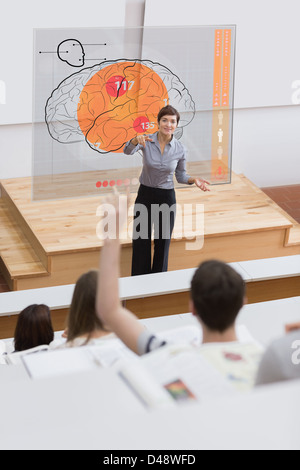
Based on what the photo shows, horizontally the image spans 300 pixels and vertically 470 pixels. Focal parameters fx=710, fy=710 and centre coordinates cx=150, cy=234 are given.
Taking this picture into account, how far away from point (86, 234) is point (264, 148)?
275 cm

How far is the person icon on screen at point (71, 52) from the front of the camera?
231 inches

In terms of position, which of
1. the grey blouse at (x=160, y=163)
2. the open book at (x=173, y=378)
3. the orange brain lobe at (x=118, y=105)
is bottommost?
the open book at (x=173, y=378)

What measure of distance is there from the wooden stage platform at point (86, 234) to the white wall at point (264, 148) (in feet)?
0.90

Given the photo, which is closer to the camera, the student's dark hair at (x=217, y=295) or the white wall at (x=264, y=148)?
the student's dark hair at (x=217, y=295)

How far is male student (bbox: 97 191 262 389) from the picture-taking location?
1.93 metres

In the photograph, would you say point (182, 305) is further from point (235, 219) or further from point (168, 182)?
point (235, 219)

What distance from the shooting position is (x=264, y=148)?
7.88 meters

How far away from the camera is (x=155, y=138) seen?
504cm

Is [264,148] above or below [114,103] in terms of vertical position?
below
